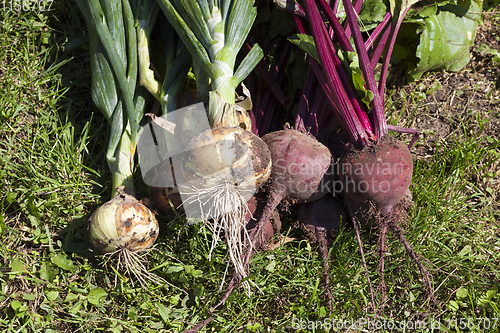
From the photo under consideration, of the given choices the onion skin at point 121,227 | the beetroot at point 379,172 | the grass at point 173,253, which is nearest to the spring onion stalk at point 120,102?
the onion skin at point 121,227

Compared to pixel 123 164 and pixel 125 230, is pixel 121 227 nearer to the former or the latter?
pixel 125 230

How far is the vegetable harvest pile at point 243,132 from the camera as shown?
220 cm

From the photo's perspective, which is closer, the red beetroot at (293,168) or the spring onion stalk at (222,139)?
the spring onion stalk at (222,139)

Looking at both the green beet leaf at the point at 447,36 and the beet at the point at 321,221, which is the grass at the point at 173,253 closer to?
the beet at the point at 321,221

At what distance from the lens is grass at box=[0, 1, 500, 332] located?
91.4 inches

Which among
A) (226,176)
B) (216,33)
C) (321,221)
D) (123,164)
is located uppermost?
(216,33)

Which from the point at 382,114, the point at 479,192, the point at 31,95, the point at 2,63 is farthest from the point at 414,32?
the point at 2,63

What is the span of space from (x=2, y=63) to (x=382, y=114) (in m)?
2.83

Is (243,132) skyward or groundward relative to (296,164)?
skyward

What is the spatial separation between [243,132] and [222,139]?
0.15 meters

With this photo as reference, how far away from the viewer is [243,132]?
2174 millimetres

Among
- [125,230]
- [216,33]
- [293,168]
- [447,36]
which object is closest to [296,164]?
[293,168]

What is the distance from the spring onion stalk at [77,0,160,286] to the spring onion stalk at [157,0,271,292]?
1.03 feet

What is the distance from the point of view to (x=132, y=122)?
2494 millimetres
